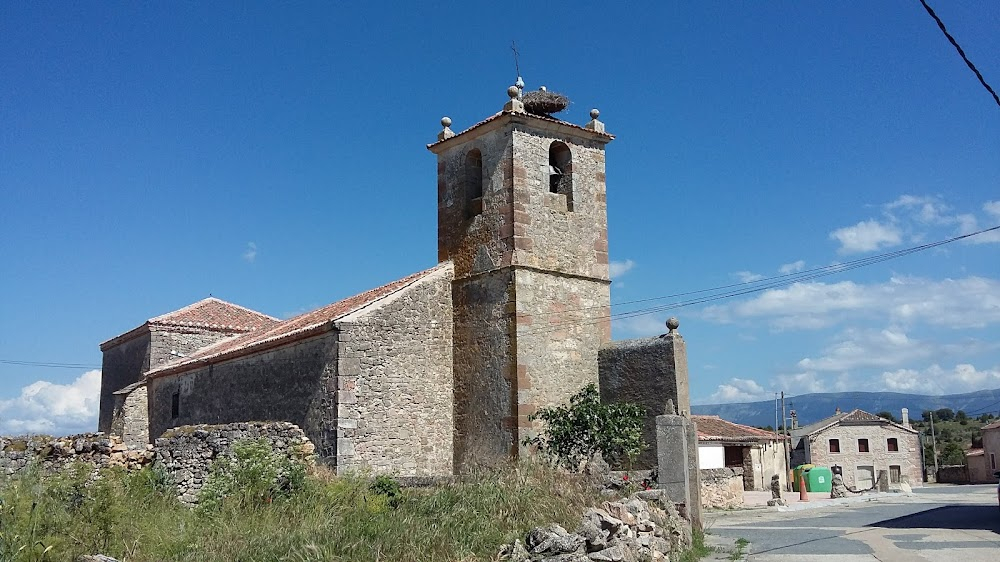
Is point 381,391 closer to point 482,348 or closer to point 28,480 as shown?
point 482,348

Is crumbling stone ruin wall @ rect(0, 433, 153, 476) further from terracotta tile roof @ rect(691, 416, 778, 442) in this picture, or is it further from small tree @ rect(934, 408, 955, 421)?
small tree @ rect(934, 408, 955, 421)

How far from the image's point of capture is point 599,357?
18.2 metres

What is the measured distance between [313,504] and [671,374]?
796 centimetres

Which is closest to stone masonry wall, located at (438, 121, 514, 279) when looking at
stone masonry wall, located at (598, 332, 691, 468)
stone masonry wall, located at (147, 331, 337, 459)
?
stone masonry wall, located at (598, 332, 691, 468)

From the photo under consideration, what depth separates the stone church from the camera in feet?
53.4

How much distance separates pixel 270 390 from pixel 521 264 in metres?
6.26

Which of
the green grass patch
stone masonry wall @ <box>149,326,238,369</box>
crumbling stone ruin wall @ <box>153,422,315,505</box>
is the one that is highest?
stone masonry wall @ <box>149,326,238,369</box>

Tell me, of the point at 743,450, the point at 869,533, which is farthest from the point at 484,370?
the point at 743,450

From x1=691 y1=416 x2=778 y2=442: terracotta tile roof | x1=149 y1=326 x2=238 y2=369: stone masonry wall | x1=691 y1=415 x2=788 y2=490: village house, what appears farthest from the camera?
x1=691 y1=416 x2=778 y2=442: terracotta tile roof

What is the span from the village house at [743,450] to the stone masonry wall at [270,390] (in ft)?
63.8

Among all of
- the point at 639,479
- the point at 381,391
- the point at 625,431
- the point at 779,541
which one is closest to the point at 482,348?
the point at 381,391

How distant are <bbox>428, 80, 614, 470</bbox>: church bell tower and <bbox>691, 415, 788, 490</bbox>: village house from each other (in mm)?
16437

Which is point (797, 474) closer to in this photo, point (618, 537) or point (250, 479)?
point (618, 537)

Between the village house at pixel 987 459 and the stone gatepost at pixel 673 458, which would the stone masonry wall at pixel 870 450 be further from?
the stone gatepost at pixel 673 458
